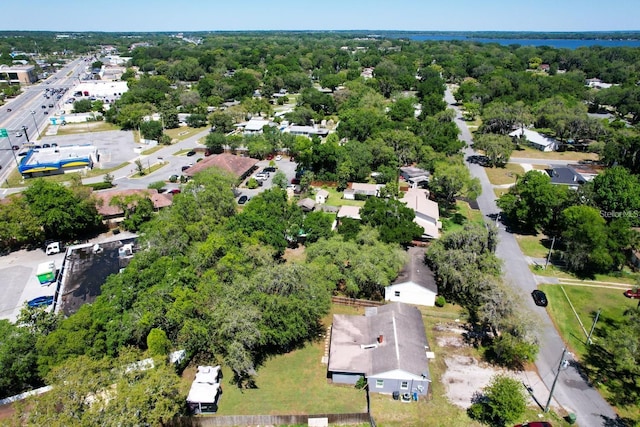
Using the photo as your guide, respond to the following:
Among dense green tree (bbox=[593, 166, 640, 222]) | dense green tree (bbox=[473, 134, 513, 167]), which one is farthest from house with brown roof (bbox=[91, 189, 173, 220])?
dense green tree (bbox=[593, 166, 640, 222])

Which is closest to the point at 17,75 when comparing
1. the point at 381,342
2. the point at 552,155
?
the point at 381,342

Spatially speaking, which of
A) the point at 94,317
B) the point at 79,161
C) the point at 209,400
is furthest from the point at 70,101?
the point at 209,400

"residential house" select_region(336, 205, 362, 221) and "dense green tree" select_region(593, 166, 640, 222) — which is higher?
"dense green tree" select_region(593, 166, 640, 222)

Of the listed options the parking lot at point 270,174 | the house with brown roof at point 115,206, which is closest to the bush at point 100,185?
the house with brown roof at point 115,206

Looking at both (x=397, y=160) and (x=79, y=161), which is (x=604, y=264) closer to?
(x=397, y=160)

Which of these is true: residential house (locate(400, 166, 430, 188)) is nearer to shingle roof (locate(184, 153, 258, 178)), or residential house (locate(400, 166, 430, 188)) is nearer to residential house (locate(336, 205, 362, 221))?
residential house (locate(336, 205, 362, 221))

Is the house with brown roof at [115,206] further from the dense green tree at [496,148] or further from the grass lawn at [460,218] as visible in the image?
the dense green tree at [496,148]
